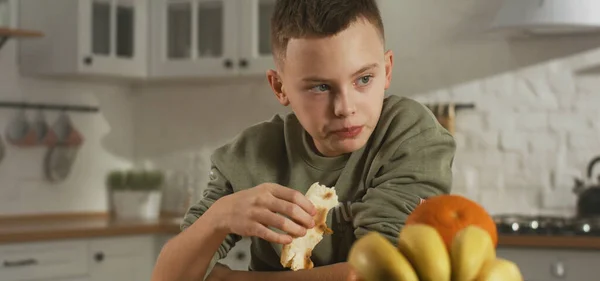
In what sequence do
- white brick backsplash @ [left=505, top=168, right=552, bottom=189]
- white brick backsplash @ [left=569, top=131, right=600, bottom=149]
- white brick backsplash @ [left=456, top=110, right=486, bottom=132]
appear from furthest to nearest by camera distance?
white brick backsplash @ [left=456, top=110, right=486, bottom=132] → white brick backsplash @ [left=505, top=168, right=552, bottom=189] → white brick backsplash @ [left=569, top=131, right=600, bottom=149]

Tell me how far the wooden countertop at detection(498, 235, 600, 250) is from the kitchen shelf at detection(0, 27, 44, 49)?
89.2 inches

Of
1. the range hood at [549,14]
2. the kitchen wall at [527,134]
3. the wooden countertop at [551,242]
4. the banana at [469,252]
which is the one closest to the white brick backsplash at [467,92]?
the kitchen wall at [527,134]

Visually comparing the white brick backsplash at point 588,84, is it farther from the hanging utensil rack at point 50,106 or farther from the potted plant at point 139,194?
the hanging utensil rack at point 50,106

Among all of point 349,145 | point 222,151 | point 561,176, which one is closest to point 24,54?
point 561,176

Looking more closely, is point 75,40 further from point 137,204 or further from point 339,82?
point 339,82

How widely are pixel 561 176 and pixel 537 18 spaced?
822 mm

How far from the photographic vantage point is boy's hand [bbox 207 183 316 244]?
42.6 inches

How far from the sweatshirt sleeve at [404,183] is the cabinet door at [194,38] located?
3.42 meters

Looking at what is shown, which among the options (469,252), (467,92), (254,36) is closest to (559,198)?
(467,92)

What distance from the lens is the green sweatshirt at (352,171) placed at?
126cm

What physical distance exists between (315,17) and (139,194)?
389 centimetres

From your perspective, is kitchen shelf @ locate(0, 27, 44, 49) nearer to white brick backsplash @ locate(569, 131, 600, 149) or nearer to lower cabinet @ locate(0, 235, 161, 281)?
lower cabinet @ locate(0, 235, 161, 281)

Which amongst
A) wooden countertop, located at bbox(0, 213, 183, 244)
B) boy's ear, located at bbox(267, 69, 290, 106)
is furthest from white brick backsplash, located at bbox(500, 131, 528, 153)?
boy's ear, located at bbox(267, 69, 290, 106)

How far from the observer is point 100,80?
16.5 feet
